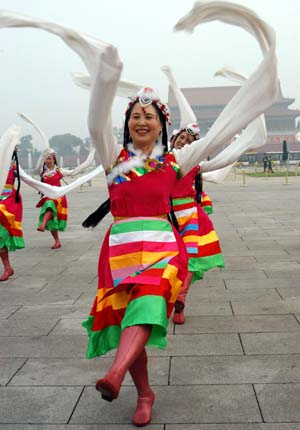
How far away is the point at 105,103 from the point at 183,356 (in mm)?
1817

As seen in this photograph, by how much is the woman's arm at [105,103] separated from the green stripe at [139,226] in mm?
322

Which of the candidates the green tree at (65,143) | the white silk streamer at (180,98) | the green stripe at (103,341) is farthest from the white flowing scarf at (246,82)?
the green tree at (65,143)

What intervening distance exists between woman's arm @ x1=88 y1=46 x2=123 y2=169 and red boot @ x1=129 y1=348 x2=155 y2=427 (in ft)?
3.32

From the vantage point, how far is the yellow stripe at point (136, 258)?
2.87 m

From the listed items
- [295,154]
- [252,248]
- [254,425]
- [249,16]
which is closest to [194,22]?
[249,16]

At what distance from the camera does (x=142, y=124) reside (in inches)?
117

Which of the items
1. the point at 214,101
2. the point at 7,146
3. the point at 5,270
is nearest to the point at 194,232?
the point at 7,146

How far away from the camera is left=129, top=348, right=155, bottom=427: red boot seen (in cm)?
279

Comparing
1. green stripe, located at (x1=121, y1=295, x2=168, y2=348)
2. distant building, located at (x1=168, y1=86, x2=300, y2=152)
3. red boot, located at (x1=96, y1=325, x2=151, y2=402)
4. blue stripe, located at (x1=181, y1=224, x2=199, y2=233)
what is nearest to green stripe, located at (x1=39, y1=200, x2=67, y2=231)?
blue stripe, located at (x1=181, y1=224, x2=199, y2=233)

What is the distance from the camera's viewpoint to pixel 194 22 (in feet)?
8.66

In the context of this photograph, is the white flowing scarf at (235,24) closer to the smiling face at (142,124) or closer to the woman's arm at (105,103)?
the woman's arm at (105,103)

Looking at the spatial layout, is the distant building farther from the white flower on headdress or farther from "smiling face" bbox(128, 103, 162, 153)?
"smiling face" bbox(128, 103, 162, 153)

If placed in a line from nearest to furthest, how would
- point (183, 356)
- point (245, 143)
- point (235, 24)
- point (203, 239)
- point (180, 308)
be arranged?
point (235, 24)
point (245, 143)
point (183, 356)
point (180, 308)
point (203, 239)

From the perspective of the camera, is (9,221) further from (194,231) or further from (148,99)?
(148,99)
